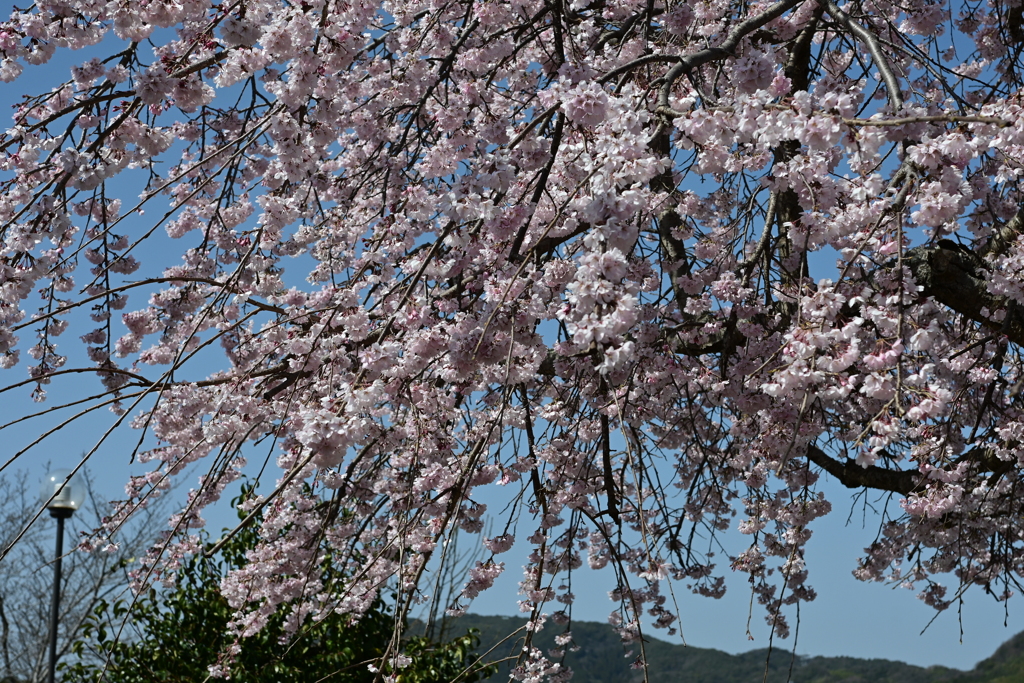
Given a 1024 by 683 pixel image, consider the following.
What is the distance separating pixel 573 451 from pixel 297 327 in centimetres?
122

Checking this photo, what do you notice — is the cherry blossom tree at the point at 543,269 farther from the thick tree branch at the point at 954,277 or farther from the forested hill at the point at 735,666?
the forested hill at the point at 735,666

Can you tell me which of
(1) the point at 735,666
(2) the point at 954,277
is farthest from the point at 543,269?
(1) the point at 735,666

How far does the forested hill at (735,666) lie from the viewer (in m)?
16.1

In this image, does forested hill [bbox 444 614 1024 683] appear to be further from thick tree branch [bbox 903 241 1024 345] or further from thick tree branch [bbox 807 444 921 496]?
thick tree branch [bbox 903 241 1024 345]

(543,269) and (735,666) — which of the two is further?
(735,666)

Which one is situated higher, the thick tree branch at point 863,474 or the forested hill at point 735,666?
the thick tree branch at point 863,474

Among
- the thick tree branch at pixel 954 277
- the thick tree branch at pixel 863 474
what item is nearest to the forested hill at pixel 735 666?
the thick tree branch at pixel 863 474

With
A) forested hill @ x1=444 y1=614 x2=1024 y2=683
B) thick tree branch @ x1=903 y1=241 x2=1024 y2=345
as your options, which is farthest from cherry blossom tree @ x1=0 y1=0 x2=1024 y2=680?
forested hill @ x1=444 y1=614 x2=1024 y2=683

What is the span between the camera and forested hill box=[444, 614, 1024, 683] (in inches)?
634

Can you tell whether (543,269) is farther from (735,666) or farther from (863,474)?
(735,666)

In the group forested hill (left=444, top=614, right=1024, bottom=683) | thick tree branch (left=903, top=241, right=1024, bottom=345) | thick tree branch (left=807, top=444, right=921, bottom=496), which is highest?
thick tree branch (left=903, top=241, right=1024, bottom=345)

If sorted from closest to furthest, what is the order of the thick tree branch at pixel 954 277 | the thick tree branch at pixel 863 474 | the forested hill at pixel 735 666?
1. the thick tree branch at pixel 954 277
2. the thick tree branch at pixel 863 474
3. the forested hill at pixel 735 666

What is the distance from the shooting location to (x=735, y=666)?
68.1 ft

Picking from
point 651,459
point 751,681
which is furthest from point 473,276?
point 751,681
